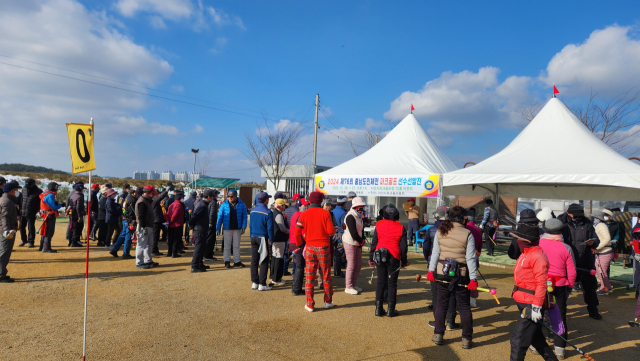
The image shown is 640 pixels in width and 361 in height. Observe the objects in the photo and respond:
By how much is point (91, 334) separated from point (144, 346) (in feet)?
2.62

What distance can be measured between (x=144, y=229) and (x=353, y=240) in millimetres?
4624

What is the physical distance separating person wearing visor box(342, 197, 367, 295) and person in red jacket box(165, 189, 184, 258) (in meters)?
4.80

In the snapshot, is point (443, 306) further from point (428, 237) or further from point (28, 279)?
point (28, 279)

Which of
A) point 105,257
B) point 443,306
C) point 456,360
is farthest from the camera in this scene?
point 105,257

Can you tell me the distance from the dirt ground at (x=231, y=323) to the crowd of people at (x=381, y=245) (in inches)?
11.6

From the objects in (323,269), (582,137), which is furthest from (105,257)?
(582,137)

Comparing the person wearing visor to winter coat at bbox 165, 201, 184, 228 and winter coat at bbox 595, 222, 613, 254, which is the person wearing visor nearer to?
winter coat at bbox 595, 222, 613, 254

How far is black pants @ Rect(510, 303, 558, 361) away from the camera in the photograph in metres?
3.18

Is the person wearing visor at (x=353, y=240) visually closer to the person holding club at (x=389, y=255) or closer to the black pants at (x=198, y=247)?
the person holding club at (x=389, y=255)

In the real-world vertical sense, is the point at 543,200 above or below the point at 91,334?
above

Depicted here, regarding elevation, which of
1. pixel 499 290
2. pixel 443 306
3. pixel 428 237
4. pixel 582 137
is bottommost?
pixel 499 290

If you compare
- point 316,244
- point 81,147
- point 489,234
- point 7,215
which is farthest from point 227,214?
point 489,234

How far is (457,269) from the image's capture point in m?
3.95

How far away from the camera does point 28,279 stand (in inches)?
255
